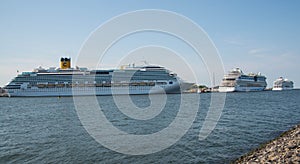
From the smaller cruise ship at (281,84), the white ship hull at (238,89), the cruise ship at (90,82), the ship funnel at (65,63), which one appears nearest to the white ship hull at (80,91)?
the cruise ship at (90,82)

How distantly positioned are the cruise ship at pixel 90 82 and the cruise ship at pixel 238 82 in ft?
95.4

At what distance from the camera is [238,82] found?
7931cm

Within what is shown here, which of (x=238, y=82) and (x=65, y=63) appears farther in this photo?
(x=238, y=82)

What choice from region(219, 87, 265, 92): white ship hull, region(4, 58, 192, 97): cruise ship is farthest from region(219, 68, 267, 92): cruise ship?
region(4, 58, 192, 97): cruise ship

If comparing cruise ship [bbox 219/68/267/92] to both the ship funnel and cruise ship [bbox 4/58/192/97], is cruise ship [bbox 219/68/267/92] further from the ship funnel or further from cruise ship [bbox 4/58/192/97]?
the ship funnel

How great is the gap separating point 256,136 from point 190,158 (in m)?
5.30

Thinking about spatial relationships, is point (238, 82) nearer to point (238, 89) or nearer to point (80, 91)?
point (238, 89)

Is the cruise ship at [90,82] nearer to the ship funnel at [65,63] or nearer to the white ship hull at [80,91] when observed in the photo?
the white ship hull at [80,91]

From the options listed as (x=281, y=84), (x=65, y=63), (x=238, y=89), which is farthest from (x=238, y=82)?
(x=65, y=63)

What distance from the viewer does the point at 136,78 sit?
5838 centimetres

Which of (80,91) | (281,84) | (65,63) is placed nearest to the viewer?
(80,91)

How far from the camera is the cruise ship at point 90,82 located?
5712 centimetres

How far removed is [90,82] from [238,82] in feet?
167

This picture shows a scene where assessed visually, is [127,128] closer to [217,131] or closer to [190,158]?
[217,131]
